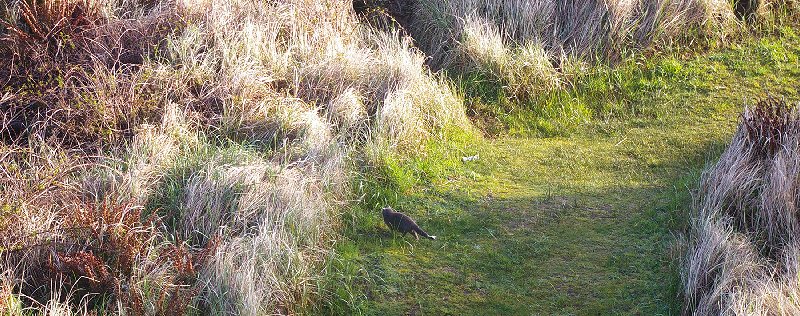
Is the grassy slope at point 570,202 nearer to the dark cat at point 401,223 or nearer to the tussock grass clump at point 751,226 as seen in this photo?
the dark cat at point 401,223

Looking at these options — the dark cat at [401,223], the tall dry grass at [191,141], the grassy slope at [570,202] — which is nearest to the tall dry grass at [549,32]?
the grassy slope at [570,202]

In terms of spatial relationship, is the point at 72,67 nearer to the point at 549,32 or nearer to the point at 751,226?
the point at 549,32

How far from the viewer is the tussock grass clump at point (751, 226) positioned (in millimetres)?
5062

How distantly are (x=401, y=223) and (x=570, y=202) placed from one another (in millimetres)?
1414

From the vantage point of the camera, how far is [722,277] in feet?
17.0

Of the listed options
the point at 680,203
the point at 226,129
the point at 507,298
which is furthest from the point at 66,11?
the point at 680,203

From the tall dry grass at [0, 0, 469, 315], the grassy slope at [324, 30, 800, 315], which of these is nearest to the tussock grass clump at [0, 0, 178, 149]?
the tall dry grass at [0, 0, 469, 315]

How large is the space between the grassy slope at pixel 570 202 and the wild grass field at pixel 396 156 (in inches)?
0.8

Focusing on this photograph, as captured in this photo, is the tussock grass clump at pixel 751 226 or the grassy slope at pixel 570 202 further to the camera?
the grassy slope at pixel 570 202

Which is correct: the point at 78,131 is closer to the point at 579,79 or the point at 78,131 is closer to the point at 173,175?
the point at 173,175

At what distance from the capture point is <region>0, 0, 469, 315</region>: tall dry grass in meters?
5.29

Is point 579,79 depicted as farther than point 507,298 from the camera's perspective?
Yes

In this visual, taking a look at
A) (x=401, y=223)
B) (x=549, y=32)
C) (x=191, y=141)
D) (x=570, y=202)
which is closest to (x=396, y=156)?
(x=401, y=223)

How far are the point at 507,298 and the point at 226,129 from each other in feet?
9.00
